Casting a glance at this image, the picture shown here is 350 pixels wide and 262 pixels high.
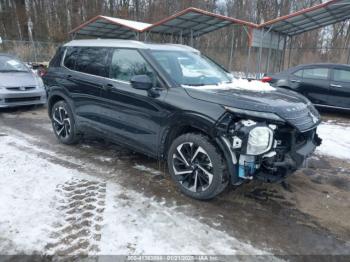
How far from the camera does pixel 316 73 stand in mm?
9000

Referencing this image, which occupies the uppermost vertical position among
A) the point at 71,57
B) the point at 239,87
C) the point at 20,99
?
the point at 71,57

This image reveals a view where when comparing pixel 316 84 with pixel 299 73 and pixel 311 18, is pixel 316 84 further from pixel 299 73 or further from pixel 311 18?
pixel 311 18

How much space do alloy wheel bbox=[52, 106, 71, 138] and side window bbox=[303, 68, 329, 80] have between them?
6.81m

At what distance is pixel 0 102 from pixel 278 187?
7206 millimetres

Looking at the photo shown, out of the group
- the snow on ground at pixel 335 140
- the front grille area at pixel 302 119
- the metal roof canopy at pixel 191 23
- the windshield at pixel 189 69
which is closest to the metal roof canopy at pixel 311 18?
the metal roof canopy at pixel 191 23

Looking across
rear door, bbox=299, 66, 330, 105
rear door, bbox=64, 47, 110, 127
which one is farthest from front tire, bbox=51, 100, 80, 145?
rear door, bbox=299, 66, 330, 105

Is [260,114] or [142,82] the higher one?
[142,82]

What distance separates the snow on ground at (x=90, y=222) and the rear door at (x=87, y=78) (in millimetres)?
1193

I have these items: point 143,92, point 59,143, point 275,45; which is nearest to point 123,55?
point 143,92

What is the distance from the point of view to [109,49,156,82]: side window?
4.29 metres

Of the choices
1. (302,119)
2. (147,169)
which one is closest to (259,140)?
(302,119)

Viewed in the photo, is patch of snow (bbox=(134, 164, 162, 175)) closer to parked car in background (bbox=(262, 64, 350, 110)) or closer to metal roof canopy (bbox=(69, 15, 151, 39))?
parked car in background (bbox=(262, 64, 350, 110))

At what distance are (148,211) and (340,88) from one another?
23.5 ft

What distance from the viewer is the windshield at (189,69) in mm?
4242
